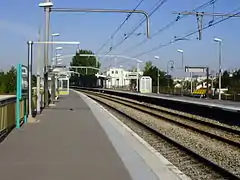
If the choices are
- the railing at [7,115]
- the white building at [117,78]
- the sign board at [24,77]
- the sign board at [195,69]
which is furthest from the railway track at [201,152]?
the white building at [117,78]

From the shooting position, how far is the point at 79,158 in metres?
9.74

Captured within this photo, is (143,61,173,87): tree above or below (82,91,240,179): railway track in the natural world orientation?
above

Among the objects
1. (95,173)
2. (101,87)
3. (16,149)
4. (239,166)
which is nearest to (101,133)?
(16,149)

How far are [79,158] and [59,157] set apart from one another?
17.3 inches

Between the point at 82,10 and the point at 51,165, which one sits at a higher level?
the point at 82,10

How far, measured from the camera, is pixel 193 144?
48.6 ft

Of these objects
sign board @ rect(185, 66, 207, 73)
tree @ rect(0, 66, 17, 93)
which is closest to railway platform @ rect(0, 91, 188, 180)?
sign board @ rect(185, 66, 207, 73)

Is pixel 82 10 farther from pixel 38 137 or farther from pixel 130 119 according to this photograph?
pixel 38 137

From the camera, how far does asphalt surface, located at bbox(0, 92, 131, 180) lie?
7879mm

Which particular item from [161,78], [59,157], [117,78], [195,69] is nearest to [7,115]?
[59,157]

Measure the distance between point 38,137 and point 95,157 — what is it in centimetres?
408

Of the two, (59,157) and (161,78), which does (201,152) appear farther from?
(161,78)

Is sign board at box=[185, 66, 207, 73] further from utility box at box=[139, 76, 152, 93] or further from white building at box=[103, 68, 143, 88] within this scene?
white building at box=[103, 68, 143, 88]

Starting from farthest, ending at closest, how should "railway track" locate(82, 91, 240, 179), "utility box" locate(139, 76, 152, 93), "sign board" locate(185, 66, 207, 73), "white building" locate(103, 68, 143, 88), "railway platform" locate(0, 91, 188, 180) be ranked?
"white building" locate(103, 68, 143, 88)
"utility box" locate(139, 76, 152, 93)
"sign board" locate(185, 66, 207, 73)
"railway track" locate(82, 91, 240, 179)
"railway platform" locate(0, 91, 188, 180)
